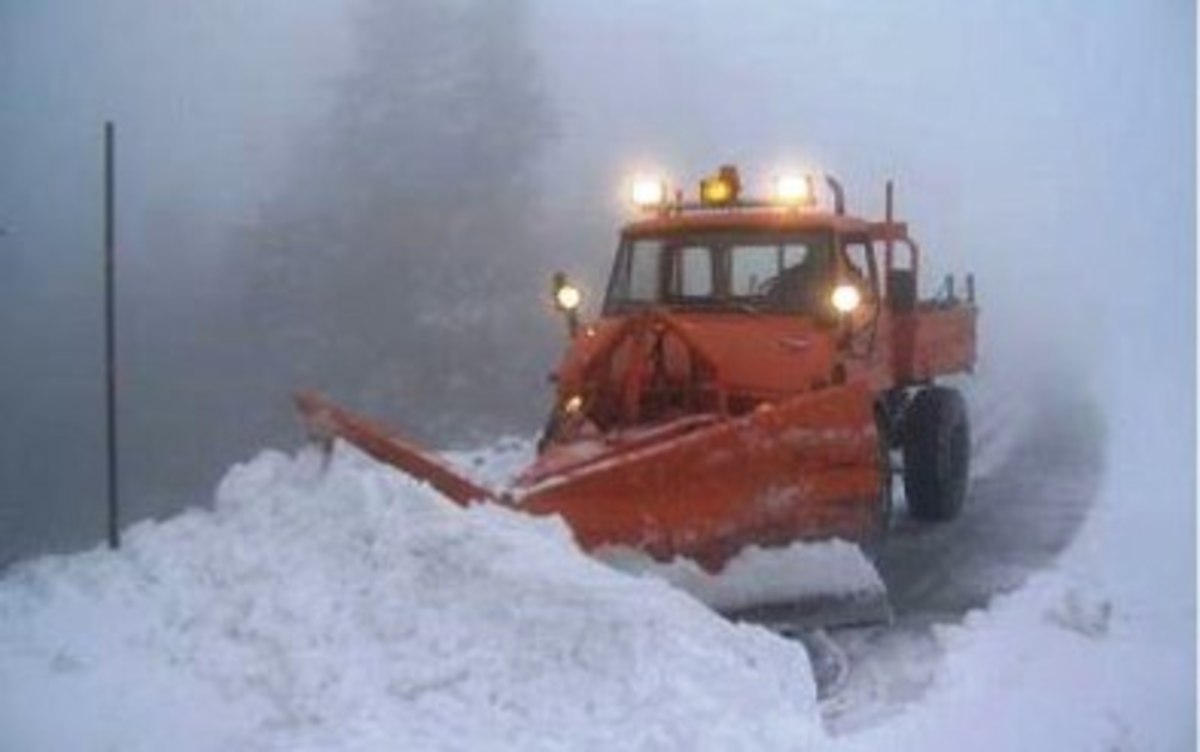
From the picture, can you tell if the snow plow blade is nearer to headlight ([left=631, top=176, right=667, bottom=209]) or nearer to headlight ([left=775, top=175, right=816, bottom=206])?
headlight ([left=631, top=176, right=667, bottom=209])

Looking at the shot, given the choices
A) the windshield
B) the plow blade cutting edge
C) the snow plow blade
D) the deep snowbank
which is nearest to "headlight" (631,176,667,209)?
the windshield

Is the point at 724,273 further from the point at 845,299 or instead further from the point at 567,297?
the point at 567,297

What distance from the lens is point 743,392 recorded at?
13.7ft

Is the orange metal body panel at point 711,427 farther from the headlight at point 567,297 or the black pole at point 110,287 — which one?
the black pole at point 110,287

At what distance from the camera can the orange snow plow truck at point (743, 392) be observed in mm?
3684

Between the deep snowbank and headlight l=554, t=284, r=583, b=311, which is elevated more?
headlight l=554, t=284, r=583, b=311

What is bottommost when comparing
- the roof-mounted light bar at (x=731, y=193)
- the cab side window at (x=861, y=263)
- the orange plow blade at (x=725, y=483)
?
the orange plow blade at (x=725, y=483)

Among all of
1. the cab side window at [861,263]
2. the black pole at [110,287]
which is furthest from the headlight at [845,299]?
the black pole at [110,287]

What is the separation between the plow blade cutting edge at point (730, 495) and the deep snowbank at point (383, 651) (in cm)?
21

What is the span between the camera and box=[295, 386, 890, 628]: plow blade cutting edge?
11.9 ft

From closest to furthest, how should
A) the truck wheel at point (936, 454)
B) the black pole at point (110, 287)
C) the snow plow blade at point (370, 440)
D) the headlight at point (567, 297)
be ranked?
1. the black pole at point (110, 287)
2. the snow plow blade at point (370, 440)
3. the headlight at point (567, 297)
4. the truck wheel at point (936, 454)

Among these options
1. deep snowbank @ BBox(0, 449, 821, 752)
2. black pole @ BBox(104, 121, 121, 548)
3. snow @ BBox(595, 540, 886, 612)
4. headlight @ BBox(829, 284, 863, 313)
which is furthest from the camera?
headlight @ BBox(829, 284, 863, 313)

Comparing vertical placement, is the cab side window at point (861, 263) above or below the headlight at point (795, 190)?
below

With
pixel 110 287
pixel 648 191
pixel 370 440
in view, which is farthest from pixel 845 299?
pixel 110 287
